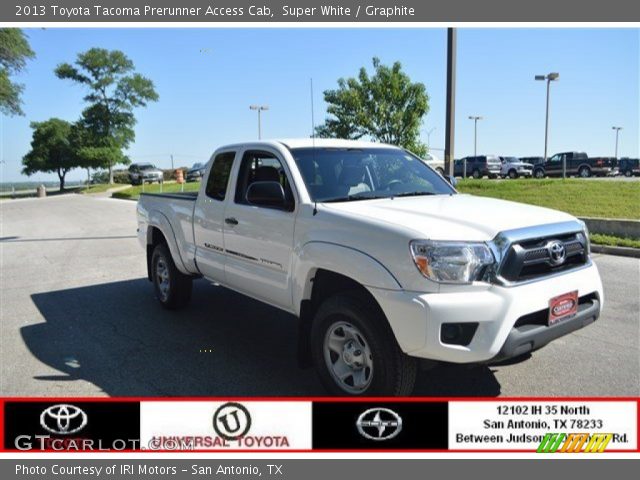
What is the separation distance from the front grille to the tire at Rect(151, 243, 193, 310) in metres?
4.08

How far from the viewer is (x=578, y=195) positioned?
14.5 metres

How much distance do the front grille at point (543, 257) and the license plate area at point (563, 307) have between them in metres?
0.17

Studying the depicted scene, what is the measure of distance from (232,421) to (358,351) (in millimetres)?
978

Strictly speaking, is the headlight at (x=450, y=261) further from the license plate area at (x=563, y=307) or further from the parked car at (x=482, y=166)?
the parked car at (x=482, y=166)

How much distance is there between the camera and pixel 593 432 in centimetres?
345

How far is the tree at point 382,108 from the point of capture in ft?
58.5

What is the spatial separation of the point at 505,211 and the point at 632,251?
6.74 meters

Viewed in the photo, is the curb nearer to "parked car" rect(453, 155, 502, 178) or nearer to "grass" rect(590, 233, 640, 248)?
"grass" rect(590, 233, 640, 248)

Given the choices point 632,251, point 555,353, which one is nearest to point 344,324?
point 555,353

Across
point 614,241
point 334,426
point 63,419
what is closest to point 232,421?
point 334,426

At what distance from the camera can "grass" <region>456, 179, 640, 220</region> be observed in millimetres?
12227

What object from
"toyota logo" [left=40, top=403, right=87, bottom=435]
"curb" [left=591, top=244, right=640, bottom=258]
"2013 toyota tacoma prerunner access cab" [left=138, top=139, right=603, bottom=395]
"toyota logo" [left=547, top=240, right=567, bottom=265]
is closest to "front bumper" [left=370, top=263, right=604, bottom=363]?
"2013 toyota tacoma prerunner access cab" [left=138, top=139, right=603, bottom=395]

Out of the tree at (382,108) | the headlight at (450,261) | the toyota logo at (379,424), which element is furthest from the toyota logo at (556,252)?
the tree at (382,108)

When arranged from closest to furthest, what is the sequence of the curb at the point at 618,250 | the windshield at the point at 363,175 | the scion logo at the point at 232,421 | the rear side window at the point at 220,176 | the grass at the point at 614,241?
the scion logo at the point at 232,421
the windshield at the point at 363,175
the rear side window at the point at 220,176
the curb at the point at 618,250
the grass at the point at 614,241
